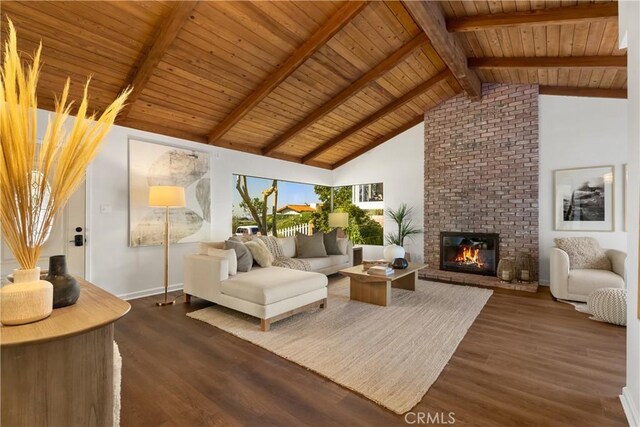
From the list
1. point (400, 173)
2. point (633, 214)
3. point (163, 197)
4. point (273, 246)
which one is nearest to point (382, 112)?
point (400, 173)

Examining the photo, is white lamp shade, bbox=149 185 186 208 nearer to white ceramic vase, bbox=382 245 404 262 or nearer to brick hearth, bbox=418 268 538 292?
white ceramic vase, bbox=382 245 404 262

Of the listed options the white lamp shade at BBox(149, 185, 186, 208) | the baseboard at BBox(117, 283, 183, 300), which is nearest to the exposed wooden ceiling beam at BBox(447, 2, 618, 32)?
the white lamp shade at BBox(149, 185, 186, 208)

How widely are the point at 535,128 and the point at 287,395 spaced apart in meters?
5.50

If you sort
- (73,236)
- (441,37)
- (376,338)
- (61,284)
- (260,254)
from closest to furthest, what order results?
1. (61,284)
2. (376,338)
3. (441,37)
4. (73,236)
5. (260,254)

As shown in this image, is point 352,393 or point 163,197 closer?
point 352,393

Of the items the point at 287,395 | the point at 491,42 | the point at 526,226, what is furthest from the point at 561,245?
the point at 287,395

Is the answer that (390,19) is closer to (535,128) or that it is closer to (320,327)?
(535,128)

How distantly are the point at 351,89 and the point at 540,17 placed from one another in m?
2.35

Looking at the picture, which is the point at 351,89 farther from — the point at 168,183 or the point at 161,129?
the point at 168,183

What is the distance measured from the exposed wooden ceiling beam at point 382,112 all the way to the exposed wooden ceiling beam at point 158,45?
12.1 ft

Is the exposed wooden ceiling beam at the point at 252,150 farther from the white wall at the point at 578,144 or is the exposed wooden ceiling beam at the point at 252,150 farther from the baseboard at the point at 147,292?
the white wall at the point at 578,144

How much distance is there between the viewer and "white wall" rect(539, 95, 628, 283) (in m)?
4.23

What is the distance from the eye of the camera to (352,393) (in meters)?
1.92
